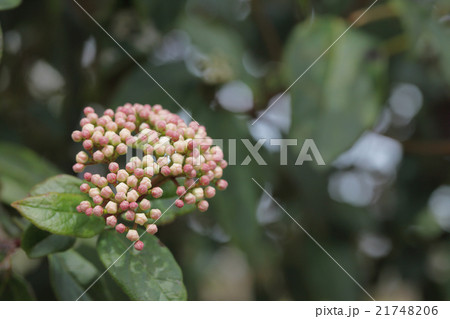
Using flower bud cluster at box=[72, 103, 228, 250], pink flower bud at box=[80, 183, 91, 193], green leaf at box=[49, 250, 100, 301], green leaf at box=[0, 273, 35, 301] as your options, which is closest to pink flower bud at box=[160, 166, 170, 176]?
flower bud cluster at box=[72, 103, 228, 250]

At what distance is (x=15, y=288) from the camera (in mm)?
920

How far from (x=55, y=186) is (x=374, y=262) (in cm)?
170

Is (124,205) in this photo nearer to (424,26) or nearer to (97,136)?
(97,136)

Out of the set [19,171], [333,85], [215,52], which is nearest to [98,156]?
[19,171]

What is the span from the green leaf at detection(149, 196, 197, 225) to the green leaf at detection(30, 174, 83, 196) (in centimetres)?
11

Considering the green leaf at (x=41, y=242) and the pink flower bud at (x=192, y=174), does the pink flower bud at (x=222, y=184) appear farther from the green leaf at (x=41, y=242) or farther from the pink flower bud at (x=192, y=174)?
the green leaf at (x=41, y=242)

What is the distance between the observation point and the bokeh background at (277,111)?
1.33 metres

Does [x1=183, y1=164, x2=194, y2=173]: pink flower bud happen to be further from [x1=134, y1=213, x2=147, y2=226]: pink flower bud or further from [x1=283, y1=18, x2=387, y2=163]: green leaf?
[x1=283, y1=18, x2=387, y2=163]: green leaf

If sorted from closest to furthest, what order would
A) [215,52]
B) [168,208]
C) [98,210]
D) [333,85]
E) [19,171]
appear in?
[98,210] < [168,208] < [19,171] < [333,85] < [215,52]

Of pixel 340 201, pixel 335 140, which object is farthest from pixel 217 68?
pixel 340 201

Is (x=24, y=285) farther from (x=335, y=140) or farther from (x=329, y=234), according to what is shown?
(x=329, y=234)

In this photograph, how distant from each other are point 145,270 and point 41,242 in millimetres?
166

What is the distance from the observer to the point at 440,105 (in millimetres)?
2027

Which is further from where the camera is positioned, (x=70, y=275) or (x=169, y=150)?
(x=70, y=275)
